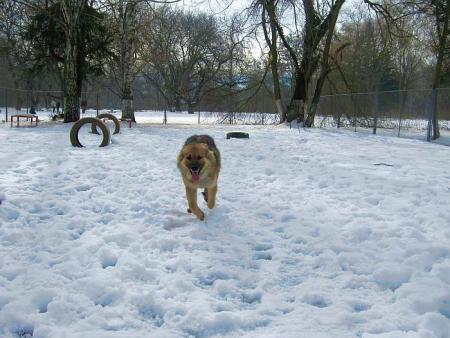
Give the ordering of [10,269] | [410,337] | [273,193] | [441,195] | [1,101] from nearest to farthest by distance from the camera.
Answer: [410,337] → [10,269] → [441,195] → [273,193] → [1,101]

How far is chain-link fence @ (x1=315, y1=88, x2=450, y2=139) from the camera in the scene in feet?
53.5

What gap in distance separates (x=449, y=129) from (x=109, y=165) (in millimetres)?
13668

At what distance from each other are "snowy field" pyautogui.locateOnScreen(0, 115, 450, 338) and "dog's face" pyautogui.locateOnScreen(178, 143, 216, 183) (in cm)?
66

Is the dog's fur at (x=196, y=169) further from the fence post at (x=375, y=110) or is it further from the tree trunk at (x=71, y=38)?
the tree trunk at (x=71, y=38)

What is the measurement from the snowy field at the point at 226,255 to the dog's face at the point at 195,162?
663 mm

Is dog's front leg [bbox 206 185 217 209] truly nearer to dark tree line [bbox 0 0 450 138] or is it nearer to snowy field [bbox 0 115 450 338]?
snowy field [bbox 0 115 450 338]

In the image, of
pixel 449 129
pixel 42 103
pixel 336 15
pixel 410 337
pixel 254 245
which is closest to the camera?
pixel 410 337

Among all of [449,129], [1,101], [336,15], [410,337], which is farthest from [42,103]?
[410,337]

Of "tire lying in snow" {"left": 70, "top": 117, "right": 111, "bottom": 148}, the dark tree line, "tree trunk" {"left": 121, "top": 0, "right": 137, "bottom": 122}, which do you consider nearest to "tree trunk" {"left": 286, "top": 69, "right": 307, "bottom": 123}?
the dark tree line

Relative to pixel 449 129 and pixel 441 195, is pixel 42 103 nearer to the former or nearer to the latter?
pixel 449 129

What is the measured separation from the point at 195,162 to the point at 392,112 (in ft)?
49.4

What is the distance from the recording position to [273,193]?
7.33 m

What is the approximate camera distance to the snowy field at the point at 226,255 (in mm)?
3420

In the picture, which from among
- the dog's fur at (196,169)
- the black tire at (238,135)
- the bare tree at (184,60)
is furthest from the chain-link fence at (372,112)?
the bare tree at (184,60)
